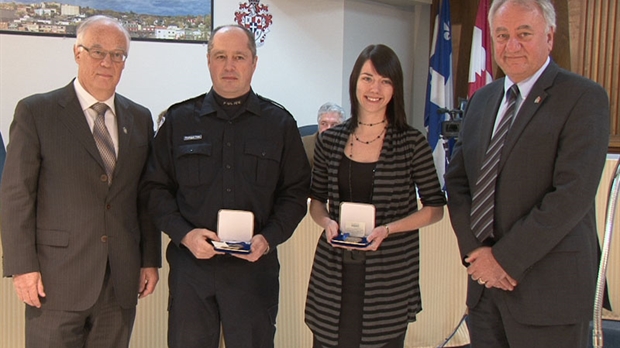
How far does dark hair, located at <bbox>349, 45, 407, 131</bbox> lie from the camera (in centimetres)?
202

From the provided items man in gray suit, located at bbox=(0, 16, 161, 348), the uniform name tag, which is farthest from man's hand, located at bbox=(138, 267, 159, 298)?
the uniform name tag

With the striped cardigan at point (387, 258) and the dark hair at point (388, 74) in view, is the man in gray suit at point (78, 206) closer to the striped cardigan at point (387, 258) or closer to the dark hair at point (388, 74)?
the striped cardigan at point (387, 258)

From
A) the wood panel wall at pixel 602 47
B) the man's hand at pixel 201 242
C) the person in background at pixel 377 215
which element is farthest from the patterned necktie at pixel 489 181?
the wood panel wall at pixel 602 47

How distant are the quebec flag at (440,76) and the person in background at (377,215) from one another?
4.56 metres

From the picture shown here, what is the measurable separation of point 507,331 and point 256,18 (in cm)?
471

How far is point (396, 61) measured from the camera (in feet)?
6.70

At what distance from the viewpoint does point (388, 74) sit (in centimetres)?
202

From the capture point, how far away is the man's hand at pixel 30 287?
1.94 m

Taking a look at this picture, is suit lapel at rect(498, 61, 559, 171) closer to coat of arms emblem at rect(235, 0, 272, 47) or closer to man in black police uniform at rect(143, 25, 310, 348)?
man in black police uniform at rect(143, 25, 310, 348)

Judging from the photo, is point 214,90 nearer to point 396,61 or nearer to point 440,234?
point 396,61

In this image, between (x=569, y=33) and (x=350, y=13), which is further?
(x=350, y=13)

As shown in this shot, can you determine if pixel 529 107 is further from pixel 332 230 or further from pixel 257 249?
pixel 257 249

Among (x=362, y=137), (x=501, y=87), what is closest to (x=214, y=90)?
(x=362, y=137)

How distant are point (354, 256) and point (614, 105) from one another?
14.7 ft
